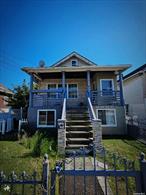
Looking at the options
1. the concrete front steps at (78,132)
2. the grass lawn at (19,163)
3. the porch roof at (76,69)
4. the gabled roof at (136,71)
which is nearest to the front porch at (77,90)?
the porch roof at (76,69)

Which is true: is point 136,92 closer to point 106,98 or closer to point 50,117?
point 106,98

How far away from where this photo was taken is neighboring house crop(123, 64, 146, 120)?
622 inches

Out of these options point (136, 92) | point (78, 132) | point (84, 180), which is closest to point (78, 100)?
point (78, 132)

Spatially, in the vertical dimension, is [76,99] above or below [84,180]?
above

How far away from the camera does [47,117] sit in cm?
1207

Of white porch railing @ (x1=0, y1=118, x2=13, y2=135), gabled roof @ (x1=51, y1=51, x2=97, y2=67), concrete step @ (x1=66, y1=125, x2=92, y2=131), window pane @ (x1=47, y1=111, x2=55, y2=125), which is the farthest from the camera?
gabled roof @ (x1=51, y1=51, x2=97, y2=67)

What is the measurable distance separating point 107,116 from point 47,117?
5.38 meters

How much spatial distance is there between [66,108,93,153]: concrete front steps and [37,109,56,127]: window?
2.45 m

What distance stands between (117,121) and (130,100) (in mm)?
9129

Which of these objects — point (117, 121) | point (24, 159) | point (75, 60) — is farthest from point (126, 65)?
point (24, 159)

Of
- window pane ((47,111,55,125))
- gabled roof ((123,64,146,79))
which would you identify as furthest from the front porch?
gabled roof ((123,64,146,79))

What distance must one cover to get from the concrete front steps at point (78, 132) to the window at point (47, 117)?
2.45 m

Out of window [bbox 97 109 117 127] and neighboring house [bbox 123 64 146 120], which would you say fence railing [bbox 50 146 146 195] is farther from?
neighboring house [bbox 123 64 146 120]

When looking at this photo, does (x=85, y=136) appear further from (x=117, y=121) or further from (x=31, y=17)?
(x=31, y=17)
